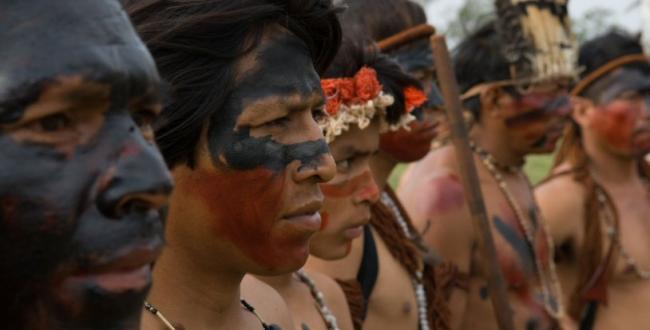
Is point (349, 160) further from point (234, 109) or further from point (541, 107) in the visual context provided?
point (541, 107)

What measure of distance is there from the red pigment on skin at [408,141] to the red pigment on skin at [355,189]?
45.9 inches

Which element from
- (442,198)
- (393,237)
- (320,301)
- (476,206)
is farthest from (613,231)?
(320,301)

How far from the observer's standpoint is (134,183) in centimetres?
173

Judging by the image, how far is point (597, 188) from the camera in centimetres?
825

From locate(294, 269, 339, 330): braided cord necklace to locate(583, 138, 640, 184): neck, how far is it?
15.5ft

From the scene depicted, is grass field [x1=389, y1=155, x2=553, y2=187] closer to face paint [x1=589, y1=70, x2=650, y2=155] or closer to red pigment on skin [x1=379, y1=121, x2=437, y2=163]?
face paint [x1=589, y1=70, x2=650, y2=155]

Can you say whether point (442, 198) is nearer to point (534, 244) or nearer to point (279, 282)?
point (534, 244)

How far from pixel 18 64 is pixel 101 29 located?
0.53 feet

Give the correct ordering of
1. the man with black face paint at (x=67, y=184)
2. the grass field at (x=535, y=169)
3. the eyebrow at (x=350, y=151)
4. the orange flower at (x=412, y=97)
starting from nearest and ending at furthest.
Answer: the man with black face paint at (x=67, y=184) < the eyebrow at (x=350, y=151) < the orange flower at (x=412, y=97) < the grass field at (x=535, y=169)

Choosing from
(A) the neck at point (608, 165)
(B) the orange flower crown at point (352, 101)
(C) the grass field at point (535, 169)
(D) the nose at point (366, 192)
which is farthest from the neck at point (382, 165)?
(C) the grass field at point (535, 169)

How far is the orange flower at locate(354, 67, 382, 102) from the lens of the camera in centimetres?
449

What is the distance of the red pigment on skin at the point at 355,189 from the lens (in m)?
4.30

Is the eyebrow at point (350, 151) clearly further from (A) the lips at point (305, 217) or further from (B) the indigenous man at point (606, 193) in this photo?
(B) the indigenous man at point (606, 193)

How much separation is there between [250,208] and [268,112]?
23cm
